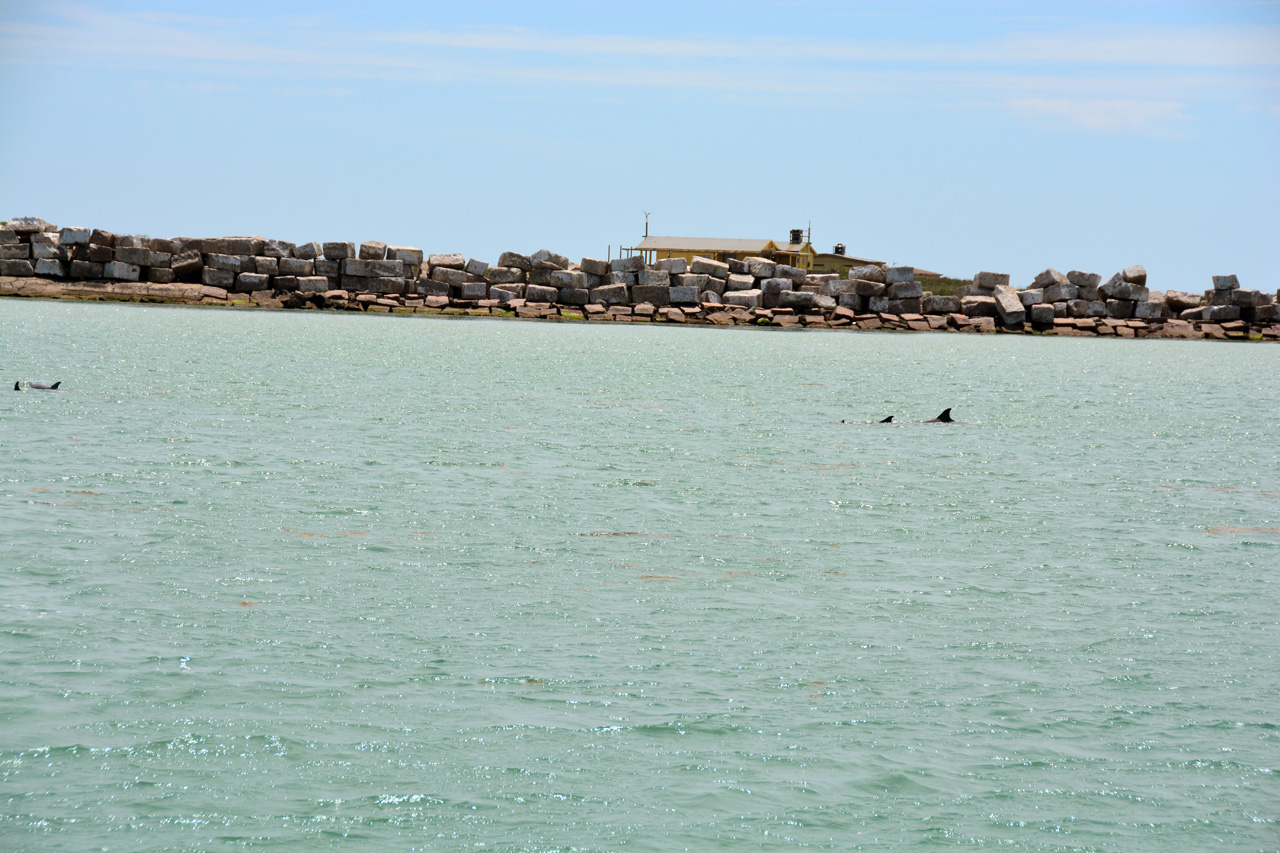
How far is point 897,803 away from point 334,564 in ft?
14.3

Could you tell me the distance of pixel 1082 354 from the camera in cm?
4128

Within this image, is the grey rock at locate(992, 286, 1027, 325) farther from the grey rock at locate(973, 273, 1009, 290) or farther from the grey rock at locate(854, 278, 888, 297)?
the grey rock at locate(854, 278, 888, 297)

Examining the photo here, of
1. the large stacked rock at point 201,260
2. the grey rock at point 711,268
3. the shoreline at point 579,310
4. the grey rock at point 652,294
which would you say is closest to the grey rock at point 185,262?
the large stacked rock at point 201,260

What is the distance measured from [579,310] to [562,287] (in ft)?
3.33

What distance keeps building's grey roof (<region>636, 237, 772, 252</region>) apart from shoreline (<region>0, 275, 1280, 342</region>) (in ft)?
51.0

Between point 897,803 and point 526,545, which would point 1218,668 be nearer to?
point 897,803

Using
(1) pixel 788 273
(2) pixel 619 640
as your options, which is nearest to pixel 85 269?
(1) pixel 788 273

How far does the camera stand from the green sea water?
15.7ft

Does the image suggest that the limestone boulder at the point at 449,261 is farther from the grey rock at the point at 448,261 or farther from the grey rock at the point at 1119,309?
the grey rock at the point at 1119,309

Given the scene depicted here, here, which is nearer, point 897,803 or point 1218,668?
point 897,803

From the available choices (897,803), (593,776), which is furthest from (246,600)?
(897,803)

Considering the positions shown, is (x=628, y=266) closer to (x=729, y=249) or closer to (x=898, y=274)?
(x=898, y=274)

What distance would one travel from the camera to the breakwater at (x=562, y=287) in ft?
146

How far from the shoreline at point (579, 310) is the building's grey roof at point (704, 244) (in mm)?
15546
